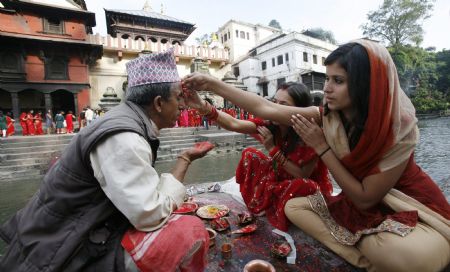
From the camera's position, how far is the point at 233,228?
8.61 feet

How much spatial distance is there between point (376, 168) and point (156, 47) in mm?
25456

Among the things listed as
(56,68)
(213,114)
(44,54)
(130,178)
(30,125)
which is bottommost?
(130,178)

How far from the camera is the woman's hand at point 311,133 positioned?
1.89 m

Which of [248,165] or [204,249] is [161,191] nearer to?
[204,249]

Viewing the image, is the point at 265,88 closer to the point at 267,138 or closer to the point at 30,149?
the point at 30,149

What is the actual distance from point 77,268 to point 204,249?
0.68 m

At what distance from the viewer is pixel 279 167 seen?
275cm

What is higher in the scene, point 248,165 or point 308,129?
point 308,129

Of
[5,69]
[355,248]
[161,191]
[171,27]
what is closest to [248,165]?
[355,248]

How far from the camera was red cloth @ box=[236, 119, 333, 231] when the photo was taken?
Result: 8.13 feet

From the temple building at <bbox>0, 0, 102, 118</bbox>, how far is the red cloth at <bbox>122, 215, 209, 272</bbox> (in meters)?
20.4

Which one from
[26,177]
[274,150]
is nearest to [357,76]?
[274,150]

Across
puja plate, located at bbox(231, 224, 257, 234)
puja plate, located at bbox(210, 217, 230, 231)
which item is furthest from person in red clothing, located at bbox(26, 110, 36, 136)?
puja plate, located at bbox(231, 224, 257, 234)

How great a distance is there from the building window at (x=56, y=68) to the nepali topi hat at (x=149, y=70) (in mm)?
20473
